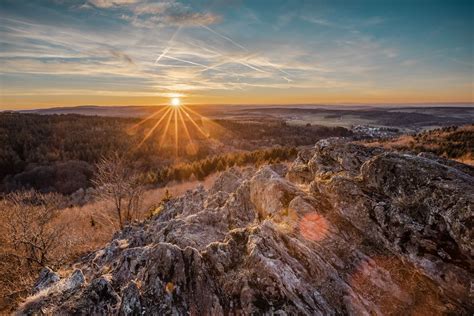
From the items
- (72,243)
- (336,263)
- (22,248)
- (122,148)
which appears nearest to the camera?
(336,263)

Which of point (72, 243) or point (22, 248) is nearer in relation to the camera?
point (22, 248)

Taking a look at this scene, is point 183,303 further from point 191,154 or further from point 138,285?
point 191,154

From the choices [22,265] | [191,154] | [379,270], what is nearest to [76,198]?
[22,265]

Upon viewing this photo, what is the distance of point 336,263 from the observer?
8.05 m

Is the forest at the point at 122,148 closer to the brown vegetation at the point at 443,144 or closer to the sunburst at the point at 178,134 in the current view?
the sunburst at the point at 178,134

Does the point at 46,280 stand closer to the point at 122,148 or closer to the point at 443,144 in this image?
the point at 443,144

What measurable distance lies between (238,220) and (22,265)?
1771 centimetres

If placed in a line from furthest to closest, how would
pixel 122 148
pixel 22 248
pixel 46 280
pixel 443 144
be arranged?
pixel 122 148
pixel 443 144
pixel 22 248
pixel 46 280

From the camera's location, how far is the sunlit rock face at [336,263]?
6828 mm

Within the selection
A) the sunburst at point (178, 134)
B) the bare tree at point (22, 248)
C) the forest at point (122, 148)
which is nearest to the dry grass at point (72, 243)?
the bare tree at point (22, 248)

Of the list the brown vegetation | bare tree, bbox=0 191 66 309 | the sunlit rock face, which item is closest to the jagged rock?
the sunlit rock face

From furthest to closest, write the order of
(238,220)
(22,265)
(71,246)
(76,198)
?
(76,198) → (71,246) → (22,265) → (238,220)

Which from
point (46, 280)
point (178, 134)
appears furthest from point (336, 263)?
point (178, 134)

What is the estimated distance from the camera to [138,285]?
25.3 ft
